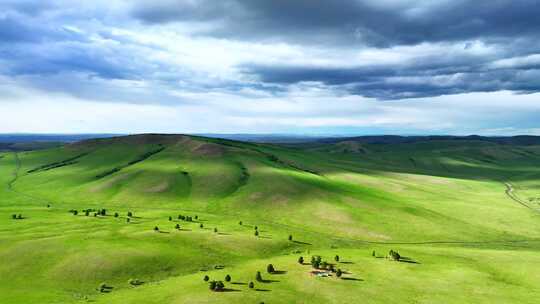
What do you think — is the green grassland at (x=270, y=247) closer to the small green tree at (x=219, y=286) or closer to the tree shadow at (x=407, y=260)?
the tree shadow at (x=407, y=260)

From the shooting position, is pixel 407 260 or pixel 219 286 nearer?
pixel 219 286

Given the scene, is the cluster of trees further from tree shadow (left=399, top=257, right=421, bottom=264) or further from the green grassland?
the green grassland

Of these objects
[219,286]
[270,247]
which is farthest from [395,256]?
[219,286]

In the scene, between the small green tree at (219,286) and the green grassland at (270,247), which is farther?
the green grassland at (270,247)

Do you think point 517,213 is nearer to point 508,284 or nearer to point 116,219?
point 508,284

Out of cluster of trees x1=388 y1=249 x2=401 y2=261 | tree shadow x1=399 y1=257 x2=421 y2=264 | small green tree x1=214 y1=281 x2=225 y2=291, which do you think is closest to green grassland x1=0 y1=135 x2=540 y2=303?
tree shadow x1=399 y1=257 x2=421 y2=264

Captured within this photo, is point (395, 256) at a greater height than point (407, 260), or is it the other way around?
point (395, 256)

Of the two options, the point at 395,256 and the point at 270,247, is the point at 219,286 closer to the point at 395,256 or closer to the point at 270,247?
the point at 270,247

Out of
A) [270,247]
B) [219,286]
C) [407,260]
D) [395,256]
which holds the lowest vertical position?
[270,247]

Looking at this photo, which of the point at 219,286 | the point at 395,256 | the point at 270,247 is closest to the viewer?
the point at 219,286

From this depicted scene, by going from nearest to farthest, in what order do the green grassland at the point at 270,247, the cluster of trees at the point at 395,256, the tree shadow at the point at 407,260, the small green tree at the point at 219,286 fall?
the small green tree at the point at 219,286 < the green grassland at the point at 270,247 < the tree shadow at the point at 407,260 < the cluster of trees at the point at 395,256

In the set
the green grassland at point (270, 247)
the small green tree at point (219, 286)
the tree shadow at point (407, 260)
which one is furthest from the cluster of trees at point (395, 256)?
the small green tree at point (219, 286)
